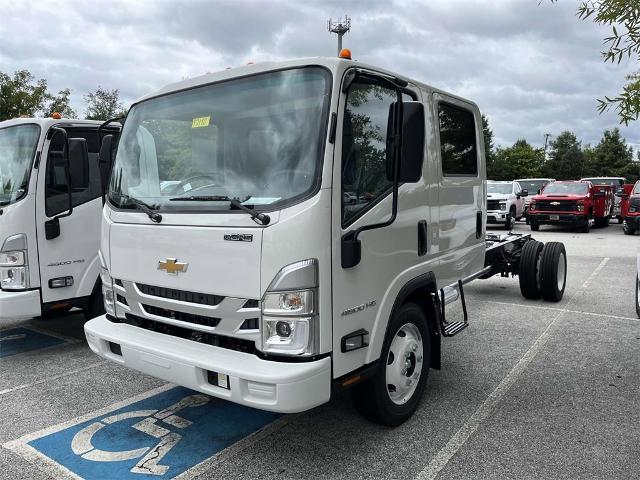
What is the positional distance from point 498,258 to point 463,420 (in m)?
3.97

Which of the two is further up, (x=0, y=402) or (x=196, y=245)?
(x=196, y=245)

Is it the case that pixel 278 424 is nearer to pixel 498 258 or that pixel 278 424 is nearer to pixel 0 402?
pixel 0 402

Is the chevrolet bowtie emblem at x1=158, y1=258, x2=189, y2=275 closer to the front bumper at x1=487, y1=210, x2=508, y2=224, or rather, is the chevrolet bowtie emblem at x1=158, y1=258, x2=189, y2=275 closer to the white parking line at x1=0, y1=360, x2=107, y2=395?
the white parking line at x1=0, y1=360, x2=107, y2=395

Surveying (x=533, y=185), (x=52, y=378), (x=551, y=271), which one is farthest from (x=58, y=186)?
(x=533, y=185)

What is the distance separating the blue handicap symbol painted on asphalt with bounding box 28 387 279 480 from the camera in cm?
331

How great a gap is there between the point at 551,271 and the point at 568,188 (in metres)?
14.0

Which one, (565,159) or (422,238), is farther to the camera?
(565,159)

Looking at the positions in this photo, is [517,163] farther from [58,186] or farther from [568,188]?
[58,186]

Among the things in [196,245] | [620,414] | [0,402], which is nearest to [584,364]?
[620,414]

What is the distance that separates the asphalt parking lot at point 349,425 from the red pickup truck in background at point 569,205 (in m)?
13.9

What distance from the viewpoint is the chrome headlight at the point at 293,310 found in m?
2.85

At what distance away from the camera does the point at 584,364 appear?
5.14 meters

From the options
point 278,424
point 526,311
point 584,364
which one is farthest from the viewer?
point 526,311

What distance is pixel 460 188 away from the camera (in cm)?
450
